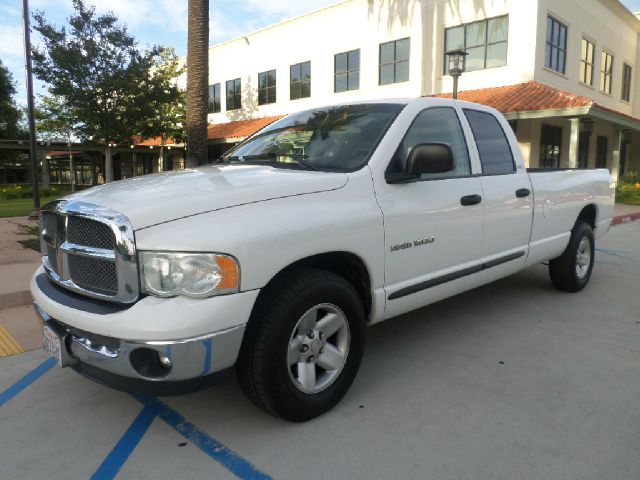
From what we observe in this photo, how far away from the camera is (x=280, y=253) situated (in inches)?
101

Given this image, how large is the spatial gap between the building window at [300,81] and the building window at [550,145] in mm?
9589

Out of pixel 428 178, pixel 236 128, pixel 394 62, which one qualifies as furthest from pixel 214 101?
pixel 428 178

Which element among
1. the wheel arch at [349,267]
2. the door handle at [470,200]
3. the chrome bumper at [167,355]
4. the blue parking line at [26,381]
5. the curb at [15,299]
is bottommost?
the blue parking line at [26,381]

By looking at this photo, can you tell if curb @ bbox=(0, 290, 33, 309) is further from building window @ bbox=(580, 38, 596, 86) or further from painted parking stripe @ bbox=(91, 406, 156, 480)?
building window @ bbox=(580, 38, 596, 86)

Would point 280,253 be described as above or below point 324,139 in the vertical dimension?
below

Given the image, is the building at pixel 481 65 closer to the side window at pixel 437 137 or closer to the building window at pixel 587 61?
the building window at pixel 587 61

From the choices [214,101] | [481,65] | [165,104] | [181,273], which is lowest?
[181,273]

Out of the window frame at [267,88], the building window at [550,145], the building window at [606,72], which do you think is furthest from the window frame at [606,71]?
the window frame at [267,88]

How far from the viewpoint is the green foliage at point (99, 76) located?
63.3 ft

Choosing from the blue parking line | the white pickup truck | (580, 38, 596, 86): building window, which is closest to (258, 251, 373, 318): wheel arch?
the white pickup truck

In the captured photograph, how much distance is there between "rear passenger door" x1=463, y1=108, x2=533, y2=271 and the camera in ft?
13.3

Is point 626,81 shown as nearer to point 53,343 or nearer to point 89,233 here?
point 89,233

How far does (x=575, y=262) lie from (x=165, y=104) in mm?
20695

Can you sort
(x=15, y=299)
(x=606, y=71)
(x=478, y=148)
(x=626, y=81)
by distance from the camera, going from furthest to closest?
(x=626, y=81) < (x=606, y=71) < (x=15, y=299) < (x=478, y=148)
